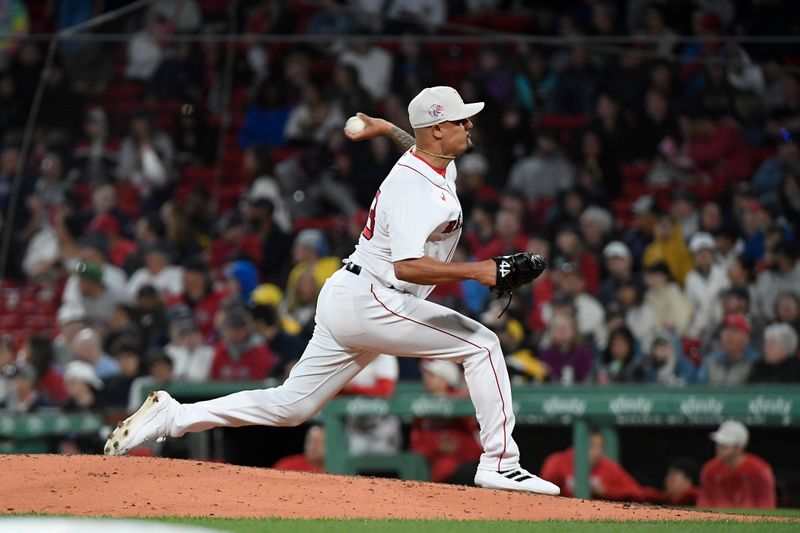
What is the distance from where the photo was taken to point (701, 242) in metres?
9.70

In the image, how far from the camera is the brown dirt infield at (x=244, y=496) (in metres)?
5.50

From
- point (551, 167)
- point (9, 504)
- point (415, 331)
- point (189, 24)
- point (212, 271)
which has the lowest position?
point (9, 504)

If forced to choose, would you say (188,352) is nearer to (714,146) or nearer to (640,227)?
(640,227)

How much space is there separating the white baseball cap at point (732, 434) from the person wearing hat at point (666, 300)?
3.65 feet

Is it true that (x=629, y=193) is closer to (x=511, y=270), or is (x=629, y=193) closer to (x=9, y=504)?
(x=511, y=270)

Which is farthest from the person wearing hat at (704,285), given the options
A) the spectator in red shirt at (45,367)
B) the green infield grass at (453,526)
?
the spectator in red shirt at (45,367)

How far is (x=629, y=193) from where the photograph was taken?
32.7 ft

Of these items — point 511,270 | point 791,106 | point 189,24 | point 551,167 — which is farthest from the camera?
point 189,24

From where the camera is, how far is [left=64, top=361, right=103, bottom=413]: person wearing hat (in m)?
9.76

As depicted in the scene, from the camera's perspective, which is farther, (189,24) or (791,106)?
(189,24)

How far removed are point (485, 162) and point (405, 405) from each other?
7.62 feet

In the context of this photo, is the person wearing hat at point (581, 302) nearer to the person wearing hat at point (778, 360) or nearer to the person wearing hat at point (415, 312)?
the person wearing hat at point (778, 360)

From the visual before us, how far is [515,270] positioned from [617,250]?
15.2 feet

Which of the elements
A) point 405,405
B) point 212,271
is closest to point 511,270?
point 405,405
